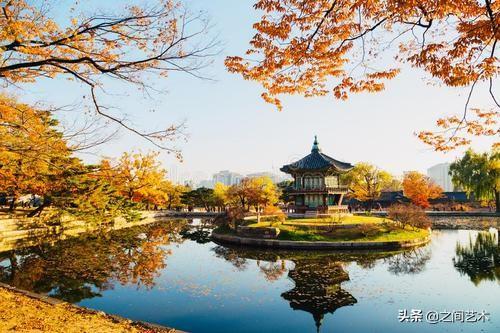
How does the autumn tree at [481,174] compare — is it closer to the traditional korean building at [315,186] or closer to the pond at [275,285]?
the traditional korean building at [315,186]

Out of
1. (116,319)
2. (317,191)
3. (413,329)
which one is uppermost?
(317,191)

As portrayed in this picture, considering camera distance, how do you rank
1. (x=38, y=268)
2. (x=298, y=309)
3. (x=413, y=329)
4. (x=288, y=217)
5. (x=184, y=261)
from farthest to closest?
1. (x=288, y=217)
2. (x=184, y=261)
3. (x=38, y=268)
4. (x=298, y=309)
5. (x=413, y=329)

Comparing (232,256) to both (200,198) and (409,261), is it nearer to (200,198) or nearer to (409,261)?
(409,261)

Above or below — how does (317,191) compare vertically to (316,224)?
above

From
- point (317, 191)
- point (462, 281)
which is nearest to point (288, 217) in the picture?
point (317, 191)

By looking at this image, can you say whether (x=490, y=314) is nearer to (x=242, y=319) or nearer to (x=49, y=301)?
(x=242, y=319)

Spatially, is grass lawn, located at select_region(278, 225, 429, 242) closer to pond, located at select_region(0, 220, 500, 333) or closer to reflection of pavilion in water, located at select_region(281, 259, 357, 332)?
A: pond, located at select_region(0, 220, 500, 333)

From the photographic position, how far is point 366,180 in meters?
59.0

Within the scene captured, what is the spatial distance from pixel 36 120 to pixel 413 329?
37.1 feet

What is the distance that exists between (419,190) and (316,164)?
86.8ft

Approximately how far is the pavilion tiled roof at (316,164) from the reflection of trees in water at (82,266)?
1610 cm

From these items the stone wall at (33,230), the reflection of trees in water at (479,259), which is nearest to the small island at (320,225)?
the reflection of trees in water at (479,259)

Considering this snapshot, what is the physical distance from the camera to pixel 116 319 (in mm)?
8047
